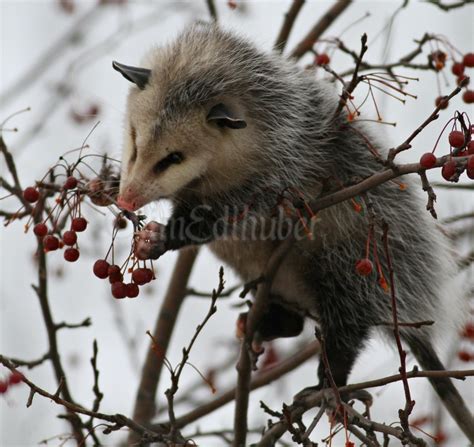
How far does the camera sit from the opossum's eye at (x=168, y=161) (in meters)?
2.21

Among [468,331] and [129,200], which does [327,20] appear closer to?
[468,331]

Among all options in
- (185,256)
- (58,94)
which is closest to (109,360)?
(58,94)

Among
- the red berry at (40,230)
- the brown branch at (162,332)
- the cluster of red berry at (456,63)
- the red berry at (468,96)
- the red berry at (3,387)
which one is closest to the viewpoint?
the red berry at (40,230)

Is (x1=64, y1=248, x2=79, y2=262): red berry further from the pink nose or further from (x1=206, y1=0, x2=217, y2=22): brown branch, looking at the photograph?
(x1=206, y1=0, x2=217, y2=22): brown branch

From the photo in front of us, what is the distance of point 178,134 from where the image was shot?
2.28 meters

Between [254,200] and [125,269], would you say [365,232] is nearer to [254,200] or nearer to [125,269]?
[254,200]

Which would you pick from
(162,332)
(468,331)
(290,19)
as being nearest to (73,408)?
(162,332)

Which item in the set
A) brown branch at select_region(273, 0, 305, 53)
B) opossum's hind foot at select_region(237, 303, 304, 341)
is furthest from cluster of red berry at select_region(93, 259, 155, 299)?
brown branch at select_region(273, 0, 305, 53)

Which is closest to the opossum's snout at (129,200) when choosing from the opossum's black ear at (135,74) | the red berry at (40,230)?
the red berry at (40,230)

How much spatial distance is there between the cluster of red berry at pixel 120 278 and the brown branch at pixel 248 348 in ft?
1.54

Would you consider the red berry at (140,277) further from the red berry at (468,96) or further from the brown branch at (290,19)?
the brown branch at (290,19)

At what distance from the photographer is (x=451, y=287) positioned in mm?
2910

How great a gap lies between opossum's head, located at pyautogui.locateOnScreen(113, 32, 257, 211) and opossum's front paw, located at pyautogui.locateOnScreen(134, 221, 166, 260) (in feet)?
0.32

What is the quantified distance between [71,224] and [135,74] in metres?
0.59
